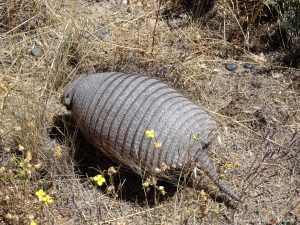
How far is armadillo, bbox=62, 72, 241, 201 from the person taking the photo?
130 inches

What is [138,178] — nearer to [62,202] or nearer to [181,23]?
[62,202]

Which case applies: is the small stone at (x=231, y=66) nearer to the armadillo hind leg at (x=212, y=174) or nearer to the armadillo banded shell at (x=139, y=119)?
the armadillo banded shell at (x=139, y=119)

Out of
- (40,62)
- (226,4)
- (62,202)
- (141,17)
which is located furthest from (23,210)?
(226,4)

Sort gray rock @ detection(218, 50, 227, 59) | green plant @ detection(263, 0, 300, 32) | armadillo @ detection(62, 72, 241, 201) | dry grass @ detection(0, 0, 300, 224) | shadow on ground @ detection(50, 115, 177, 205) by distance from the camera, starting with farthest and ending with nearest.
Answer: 1. gray rock @ detection(218, 50, 227, 59)
2. green plant @ detection(263, 0, 300, 32)
3. shadow on ground @ detection(50, 115, 177, 205)
4. dry grass @ detection(0, 0, 300, 224)
5. armadillo @ detection(62, 72, 241, 201)

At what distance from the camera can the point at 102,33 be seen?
4.71 meters

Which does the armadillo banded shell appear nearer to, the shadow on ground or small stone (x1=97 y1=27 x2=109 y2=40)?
the shadow on ground

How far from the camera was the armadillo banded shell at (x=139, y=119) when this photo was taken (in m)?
3.30

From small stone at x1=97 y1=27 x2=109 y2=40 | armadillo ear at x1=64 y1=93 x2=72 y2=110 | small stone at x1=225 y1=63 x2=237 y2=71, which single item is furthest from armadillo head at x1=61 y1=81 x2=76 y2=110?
small stone at x1=225 y1=63 x2=237 y2=71

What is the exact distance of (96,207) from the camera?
3541mm

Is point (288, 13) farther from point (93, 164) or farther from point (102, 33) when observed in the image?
point (93, 164)

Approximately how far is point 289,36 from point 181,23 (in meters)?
0.95

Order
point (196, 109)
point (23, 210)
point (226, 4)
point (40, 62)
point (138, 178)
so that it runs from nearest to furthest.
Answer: point (23, 210) → point (196, 109) → point (138, 178) → point (40, 62) → point (226, 4)

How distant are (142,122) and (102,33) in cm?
157

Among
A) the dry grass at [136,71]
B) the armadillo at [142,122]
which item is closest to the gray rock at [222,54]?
the dry grass at [136,71]
